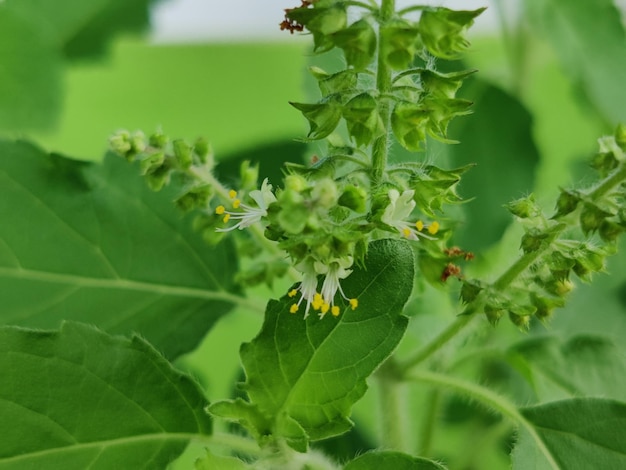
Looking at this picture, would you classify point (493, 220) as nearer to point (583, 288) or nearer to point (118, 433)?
point (583, 288)

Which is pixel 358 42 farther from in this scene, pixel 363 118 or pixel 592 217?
pixel 592 217

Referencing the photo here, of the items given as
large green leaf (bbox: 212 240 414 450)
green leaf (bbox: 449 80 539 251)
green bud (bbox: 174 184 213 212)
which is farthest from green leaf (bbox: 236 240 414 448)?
green leaf (bbox: 449 80 539 251)

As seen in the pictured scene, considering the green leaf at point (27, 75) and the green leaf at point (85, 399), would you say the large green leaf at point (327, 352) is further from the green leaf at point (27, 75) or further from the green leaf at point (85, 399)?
the green leaf at point (27, 75)

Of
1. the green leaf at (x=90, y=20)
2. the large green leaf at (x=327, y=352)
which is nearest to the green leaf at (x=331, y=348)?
the large green leaf at (x=327, y=352)

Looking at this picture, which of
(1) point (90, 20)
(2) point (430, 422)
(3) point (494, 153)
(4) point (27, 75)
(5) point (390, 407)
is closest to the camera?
(5) point (390, 407)

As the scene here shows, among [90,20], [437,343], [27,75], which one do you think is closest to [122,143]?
[437,343]

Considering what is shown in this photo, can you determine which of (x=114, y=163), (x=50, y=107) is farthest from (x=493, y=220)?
(x=50, y=107)
